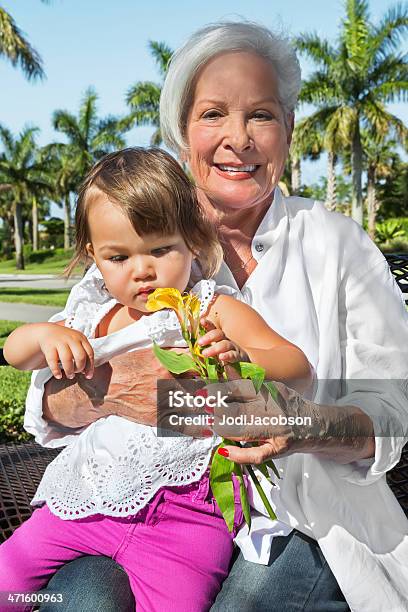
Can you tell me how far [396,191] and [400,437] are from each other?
49050mm

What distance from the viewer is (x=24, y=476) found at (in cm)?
283

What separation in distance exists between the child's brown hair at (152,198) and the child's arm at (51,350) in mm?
299

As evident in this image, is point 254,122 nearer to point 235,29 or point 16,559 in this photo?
point 235,29

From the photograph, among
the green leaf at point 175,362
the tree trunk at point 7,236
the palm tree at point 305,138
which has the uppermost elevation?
the palm tree at point 305,138

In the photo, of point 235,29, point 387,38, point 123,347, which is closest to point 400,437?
point 123,347

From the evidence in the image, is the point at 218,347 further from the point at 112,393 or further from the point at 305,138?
the point at 305,138

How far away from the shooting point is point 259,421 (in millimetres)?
1549

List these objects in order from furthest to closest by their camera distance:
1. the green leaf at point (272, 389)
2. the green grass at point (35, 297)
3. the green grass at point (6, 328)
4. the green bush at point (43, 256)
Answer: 1. the green bush at point (43, 256)
2. the green grass at point (35, 297)
3. the green grass at point (6, 328)
4. the green leaf at point (272, 389)

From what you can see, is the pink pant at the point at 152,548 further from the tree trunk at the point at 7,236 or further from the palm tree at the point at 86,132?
the tree trunk at the point at 7,236

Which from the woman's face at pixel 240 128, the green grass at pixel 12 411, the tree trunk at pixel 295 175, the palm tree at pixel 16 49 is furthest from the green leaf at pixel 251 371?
the tree trunk at pixel 295 175

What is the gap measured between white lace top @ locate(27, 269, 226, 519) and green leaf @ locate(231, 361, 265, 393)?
1.09ft

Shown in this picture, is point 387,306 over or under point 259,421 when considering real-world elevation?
over

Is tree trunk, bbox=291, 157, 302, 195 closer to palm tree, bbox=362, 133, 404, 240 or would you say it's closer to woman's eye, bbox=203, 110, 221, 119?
palm tree, bbox=362, 133, 404, 240

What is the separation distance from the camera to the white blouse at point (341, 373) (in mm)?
1881
